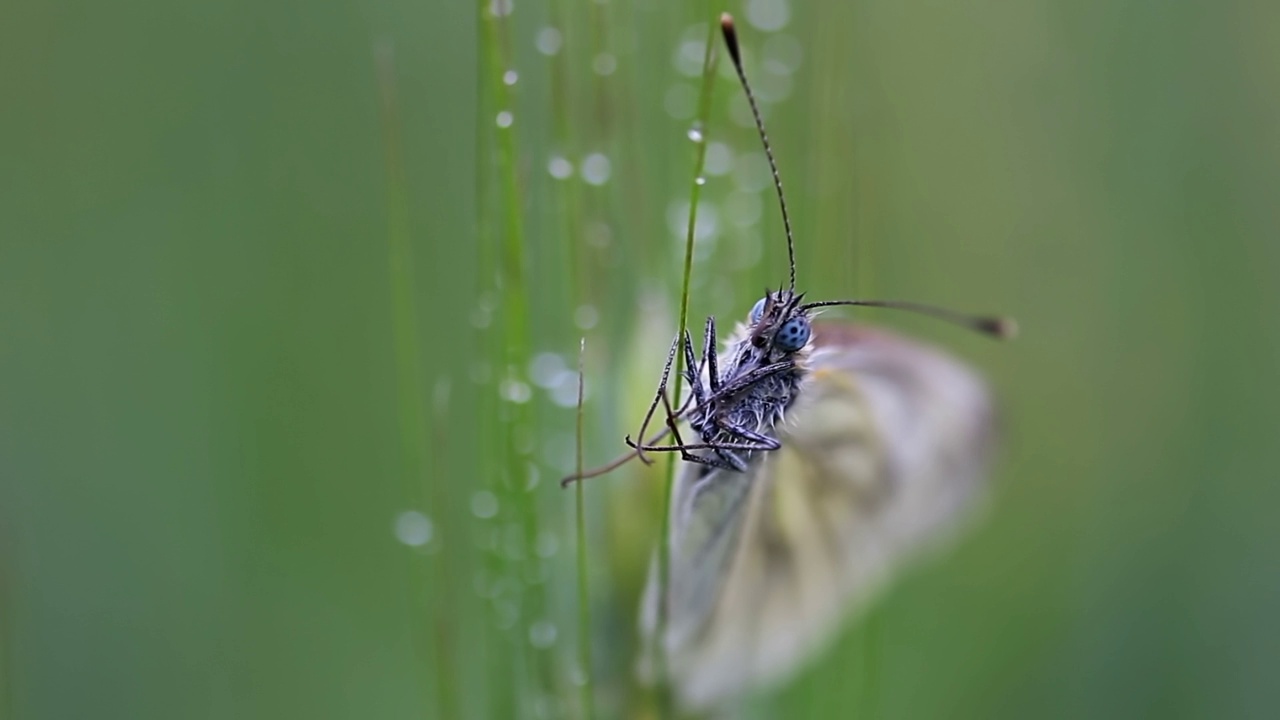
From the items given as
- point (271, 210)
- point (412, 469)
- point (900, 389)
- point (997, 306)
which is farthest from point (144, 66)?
point (997, 306)

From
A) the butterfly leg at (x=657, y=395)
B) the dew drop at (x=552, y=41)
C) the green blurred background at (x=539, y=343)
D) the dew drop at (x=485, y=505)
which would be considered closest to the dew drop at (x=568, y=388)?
the green blurred background at (x=539, y=343)

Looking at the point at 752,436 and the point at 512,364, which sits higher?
the point at 512,364

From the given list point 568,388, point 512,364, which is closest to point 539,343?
point 568,388

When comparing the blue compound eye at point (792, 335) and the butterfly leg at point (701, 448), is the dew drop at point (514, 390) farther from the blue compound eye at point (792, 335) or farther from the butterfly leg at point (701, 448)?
the blue compound eye at point (792, 335)

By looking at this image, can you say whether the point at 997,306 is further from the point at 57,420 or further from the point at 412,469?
the point at 57,420

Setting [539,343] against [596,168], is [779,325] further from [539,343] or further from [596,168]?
[539,343]

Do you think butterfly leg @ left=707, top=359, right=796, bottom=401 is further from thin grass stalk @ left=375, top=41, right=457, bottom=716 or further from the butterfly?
thin grass stalk @ left=375, top=41, right=457, bottom=716
